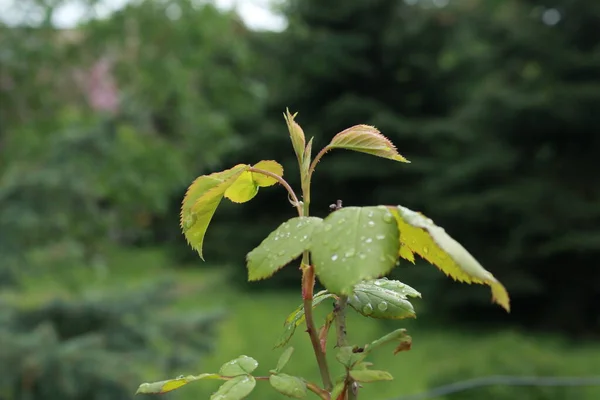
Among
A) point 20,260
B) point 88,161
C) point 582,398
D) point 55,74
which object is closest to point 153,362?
point 20,260

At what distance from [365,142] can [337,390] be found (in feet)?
0.50

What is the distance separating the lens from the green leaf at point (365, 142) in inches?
17.1

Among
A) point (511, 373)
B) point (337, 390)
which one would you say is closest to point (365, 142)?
point (337, 390)

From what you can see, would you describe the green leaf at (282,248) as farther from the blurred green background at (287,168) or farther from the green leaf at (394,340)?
the blurred green background at (287,168)

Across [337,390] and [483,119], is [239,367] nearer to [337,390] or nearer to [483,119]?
[337,390]

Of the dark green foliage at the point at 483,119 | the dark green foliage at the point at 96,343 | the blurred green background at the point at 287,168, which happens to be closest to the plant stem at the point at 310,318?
the blurred green background at the point at 287,168

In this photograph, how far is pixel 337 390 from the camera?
41 cm

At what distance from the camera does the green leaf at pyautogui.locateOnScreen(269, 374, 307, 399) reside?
414 mm

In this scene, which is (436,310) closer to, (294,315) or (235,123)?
(235,123)

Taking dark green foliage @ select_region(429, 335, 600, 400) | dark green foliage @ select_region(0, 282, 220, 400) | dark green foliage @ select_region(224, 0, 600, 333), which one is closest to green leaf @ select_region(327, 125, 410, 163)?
dark green foliage @ select_region(0, 282, 220, 400)

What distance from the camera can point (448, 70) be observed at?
7.23m

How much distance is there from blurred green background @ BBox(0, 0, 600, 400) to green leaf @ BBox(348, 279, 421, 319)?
1.96 metres

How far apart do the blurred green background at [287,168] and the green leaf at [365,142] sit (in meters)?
2.01

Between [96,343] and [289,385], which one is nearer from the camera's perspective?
[289,385]
